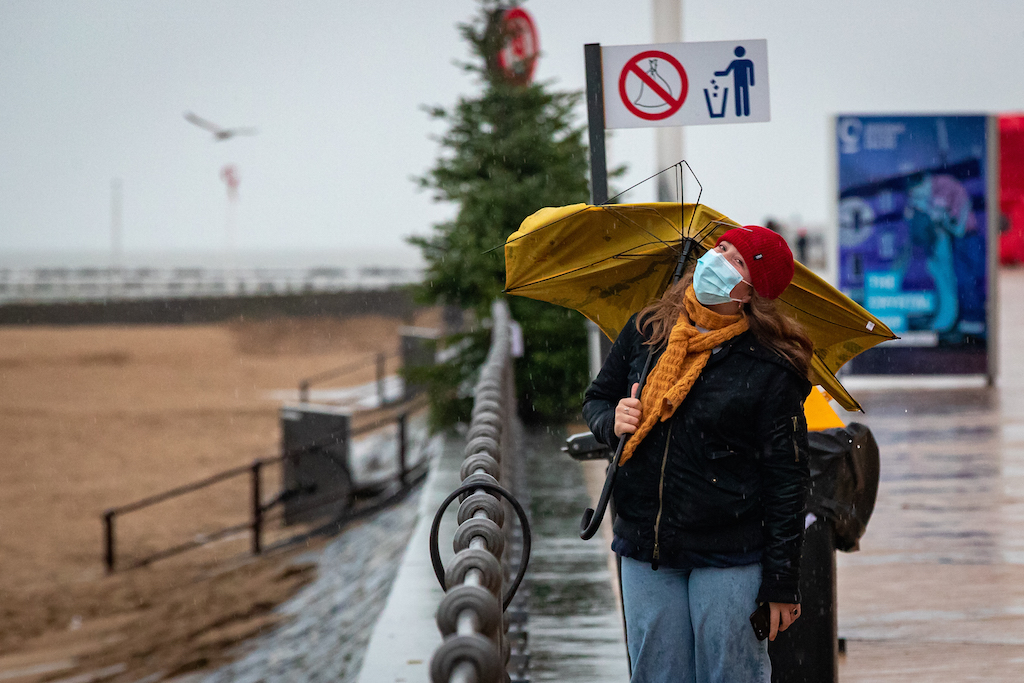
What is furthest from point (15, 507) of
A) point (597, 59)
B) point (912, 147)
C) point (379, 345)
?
point (379, 345)

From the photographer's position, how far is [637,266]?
3.31m

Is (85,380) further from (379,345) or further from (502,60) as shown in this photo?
(502,60)

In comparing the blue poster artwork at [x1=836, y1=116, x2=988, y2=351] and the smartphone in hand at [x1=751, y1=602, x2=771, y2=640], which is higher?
the blue poster artwork at [x1=836, y1=116, x2=988, y2=351]

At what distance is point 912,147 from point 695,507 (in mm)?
9574

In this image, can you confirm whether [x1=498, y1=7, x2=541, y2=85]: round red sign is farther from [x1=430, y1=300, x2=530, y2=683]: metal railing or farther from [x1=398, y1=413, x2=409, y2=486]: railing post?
[x1=430, y1=300, x2=530, y2=683]: metal railing

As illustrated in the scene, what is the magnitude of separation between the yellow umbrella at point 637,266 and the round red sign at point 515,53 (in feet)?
31.7

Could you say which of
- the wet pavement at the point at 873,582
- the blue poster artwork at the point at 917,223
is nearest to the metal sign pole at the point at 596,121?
the wet pavement at the point at 873,582

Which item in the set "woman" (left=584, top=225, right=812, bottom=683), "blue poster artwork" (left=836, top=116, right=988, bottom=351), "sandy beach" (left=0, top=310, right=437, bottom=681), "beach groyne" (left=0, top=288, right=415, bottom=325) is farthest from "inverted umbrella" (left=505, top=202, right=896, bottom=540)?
"beach groyne" (left=0, top=288, right=415, bottom=325)

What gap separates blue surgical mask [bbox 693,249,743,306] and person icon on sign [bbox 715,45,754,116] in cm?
162

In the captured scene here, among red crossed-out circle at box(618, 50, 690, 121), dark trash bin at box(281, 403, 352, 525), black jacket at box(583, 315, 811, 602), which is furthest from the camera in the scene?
dark trash bin at box(281, 403, 352, 525)

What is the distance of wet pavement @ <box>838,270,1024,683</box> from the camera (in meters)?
4.52

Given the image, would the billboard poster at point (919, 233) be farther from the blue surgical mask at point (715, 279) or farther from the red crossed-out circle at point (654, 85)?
the blue surgical mask at point (715, 279)

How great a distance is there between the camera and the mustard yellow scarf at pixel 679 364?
2.62 m

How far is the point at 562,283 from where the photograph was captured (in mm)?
3287
